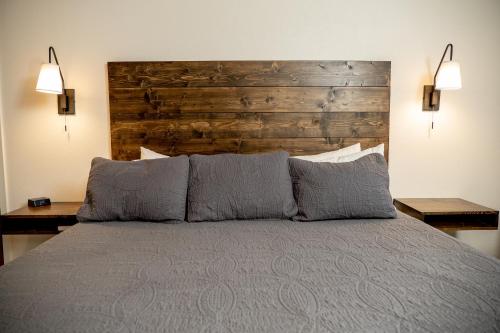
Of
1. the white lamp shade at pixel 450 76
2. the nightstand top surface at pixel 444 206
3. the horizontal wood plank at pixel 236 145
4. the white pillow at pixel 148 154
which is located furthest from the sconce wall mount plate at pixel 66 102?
the white lamp shade at pixel 450 76

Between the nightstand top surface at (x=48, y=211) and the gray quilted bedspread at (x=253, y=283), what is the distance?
60cm

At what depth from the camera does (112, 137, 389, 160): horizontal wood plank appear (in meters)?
2.26

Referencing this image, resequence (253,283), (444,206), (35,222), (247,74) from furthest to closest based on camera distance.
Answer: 1. (247,74)
2. (444,206)
3. (35,222)
4. (253,283)

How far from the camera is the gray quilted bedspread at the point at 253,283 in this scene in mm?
788

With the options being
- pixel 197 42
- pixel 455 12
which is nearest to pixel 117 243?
pixel 197 42

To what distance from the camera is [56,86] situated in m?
2.10

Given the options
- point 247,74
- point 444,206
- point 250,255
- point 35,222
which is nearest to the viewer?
point 250,255

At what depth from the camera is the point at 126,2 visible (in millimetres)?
2193

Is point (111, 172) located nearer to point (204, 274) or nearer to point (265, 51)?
point (204, 274)

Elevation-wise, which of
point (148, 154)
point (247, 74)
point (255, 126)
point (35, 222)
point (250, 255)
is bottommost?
point (35, 222)

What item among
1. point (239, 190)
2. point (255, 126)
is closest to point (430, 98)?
point (255, 126)

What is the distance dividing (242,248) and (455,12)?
222cm

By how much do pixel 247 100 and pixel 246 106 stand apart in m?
0.04

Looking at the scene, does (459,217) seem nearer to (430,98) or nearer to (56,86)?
(430,98)
